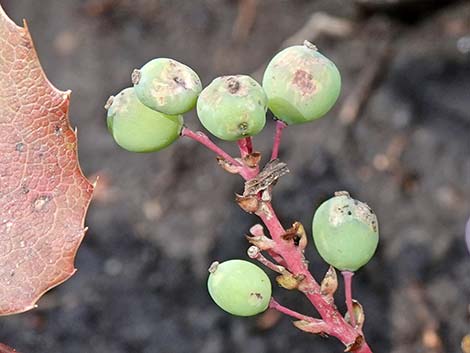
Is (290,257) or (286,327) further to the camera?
(286,327)

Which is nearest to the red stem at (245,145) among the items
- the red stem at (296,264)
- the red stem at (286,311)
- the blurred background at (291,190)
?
the red stem at (296,264)

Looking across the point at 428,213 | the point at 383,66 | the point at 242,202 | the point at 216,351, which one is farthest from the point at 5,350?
the point at 383,66

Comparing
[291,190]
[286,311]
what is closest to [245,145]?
[286,311]

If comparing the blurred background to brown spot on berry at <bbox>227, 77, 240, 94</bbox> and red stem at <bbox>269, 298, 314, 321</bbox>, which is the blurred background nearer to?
red stem at <bbox>269, 298, 314, 321</bbox>

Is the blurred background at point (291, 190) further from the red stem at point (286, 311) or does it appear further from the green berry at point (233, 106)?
the green berry at point (233, 106)

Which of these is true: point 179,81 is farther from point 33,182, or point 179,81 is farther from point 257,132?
point 33,182

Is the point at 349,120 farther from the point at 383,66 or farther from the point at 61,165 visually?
the point at 61,165
